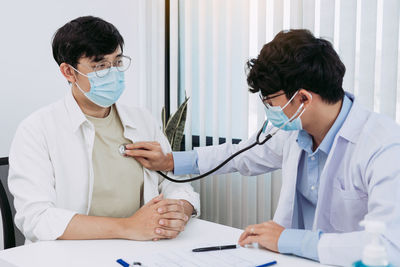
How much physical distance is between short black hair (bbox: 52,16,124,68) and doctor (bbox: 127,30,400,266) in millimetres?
540

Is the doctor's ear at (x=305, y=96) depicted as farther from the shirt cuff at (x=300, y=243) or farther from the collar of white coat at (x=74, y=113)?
the collar of white coat at (x=74, y=113)

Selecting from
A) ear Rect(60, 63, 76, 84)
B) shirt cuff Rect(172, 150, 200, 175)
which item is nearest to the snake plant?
shirt cuff Rect(172, 150, 200, 175)

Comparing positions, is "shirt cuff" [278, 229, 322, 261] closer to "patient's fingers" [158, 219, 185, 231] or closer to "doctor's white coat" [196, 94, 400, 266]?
"doctor's white coat" [196, 94, 400, 266]

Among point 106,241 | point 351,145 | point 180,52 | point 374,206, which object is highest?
point 180,52

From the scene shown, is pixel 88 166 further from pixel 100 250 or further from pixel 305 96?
pixel 305 96

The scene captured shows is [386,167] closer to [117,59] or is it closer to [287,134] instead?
[287,134]

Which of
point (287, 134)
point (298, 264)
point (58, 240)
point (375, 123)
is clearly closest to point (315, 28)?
point (287, 134)

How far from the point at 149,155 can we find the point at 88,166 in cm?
26

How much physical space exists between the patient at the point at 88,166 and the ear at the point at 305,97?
0.56 m

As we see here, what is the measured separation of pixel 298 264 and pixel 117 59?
1.00 metres

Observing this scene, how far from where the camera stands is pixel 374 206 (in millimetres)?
1157

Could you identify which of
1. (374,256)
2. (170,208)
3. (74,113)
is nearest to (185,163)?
(170,208)

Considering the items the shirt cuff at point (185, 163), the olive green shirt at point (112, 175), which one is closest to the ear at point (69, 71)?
the olive green shirt at point (112, 175)

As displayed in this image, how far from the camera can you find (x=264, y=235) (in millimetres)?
1211
